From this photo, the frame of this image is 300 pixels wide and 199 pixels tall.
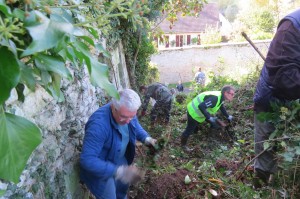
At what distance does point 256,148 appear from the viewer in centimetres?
321

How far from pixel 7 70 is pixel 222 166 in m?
4.29

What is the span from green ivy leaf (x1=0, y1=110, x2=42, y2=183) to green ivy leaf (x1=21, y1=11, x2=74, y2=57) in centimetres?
25

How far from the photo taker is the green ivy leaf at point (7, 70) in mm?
668

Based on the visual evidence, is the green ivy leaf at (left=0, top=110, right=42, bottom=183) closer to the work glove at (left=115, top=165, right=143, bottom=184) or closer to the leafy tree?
the leafy tree

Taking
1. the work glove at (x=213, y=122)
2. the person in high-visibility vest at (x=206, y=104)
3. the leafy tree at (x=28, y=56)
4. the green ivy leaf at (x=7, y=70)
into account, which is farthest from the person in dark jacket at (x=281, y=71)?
the work glove at (x=213, y=122)

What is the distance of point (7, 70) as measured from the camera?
678mm

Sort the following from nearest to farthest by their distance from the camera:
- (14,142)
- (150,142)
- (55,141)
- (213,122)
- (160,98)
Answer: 1. (14,142)
2. (55,141)
3. (150,142)
4. (213,122)
5. (160,98)

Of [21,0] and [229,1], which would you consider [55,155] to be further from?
[229,1]

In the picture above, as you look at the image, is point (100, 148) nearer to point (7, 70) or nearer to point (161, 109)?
point (7, 70)

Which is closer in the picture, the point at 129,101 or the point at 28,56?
the point at 28,56

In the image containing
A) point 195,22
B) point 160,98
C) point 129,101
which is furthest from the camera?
point 195,22

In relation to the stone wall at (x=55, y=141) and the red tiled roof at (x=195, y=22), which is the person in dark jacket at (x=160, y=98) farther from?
the red tiled roof at (x=195, y=22)

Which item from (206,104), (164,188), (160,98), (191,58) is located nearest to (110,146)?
(164,188)

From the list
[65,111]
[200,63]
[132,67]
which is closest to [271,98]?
[65,111]
